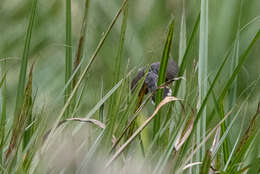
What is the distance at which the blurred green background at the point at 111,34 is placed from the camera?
54.4 inches

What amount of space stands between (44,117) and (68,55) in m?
0.16

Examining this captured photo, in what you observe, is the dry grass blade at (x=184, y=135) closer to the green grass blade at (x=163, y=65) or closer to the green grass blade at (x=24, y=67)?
the green grass blade at (x=163, y=65)

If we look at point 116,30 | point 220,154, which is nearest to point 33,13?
point 220,154

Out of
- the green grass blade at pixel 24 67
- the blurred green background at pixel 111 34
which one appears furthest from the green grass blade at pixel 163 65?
the blurred green background at pixel 111 34

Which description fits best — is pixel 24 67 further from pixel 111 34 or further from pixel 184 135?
pixel 111 34

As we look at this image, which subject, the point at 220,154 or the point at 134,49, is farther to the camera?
the point at 134,49

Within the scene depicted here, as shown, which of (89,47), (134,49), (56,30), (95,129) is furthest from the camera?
(56,30)

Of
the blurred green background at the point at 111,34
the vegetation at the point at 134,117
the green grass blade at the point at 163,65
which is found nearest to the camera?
the vegetation at the point at 134,117

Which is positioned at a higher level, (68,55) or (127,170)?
(68,55)

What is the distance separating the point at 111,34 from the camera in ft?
Answer: 5.58

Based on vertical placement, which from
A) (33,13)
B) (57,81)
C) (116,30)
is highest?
(33,13)

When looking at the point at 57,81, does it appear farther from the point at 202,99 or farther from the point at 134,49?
the point at 202,99

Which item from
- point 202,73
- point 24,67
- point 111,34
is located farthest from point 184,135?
point 111,34

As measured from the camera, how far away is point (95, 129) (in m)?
0.86
